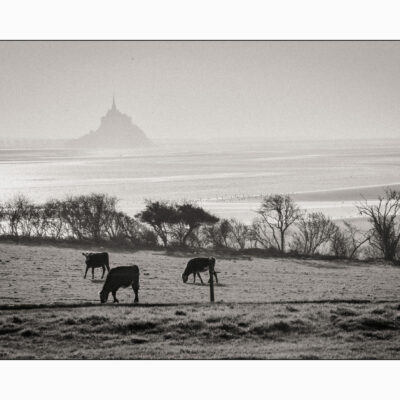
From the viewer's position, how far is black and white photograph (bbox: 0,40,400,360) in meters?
12.4

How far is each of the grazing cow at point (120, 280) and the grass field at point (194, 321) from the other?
16.2 inches

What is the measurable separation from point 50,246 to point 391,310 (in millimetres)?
16943

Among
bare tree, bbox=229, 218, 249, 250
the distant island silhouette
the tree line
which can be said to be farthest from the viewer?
bare tree, bbox=229, 218, 249, 250

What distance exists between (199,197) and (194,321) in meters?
17.5

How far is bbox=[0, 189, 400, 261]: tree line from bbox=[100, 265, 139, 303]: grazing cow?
10.8m

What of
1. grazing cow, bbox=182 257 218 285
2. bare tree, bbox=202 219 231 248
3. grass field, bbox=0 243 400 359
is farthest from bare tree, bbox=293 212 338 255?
grass field, bbox=0 243 400 359

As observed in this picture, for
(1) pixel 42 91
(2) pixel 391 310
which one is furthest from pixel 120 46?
(2) pixel 391 310

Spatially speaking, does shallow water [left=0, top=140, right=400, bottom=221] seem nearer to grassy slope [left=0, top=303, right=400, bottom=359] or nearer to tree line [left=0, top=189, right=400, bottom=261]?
tree line [left=0, top=189, right=400, bottom=261]

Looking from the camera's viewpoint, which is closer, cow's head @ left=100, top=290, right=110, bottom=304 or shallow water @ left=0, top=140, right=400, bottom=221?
cow's head @ left=100, top=290, right=110, bottom=304

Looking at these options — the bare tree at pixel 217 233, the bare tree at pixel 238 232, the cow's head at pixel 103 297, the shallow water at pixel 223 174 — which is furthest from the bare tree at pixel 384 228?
the cow's head at pixel 103 297

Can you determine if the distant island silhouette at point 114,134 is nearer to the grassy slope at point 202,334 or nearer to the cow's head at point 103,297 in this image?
the cow's head at point 103,297

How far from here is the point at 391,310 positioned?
13.6 metres

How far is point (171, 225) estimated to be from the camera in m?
29.0

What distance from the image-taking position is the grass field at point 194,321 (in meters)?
11.9
